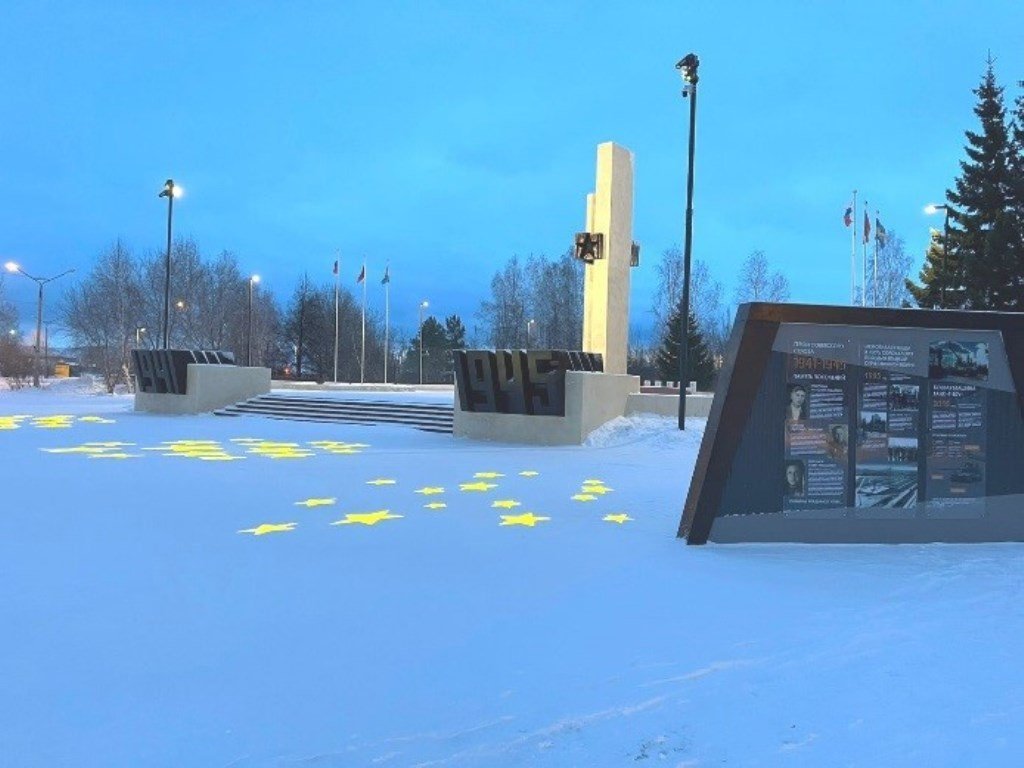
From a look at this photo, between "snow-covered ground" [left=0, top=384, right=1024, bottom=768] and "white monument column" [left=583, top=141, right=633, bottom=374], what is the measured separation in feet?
48.5

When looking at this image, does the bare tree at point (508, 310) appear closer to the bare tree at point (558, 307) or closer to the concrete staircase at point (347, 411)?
the bare tree at point (558, 307)

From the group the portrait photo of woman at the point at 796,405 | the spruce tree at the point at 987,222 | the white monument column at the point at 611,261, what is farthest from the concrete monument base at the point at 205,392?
the spruce tree at the point at 987,222

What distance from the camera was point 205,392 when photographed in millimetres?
27781

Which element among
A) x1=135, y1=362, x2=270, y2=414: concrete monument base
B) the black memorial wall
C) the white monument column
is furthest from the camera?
x1=135, y1=362, x2=270, y2=414: concrete monument base

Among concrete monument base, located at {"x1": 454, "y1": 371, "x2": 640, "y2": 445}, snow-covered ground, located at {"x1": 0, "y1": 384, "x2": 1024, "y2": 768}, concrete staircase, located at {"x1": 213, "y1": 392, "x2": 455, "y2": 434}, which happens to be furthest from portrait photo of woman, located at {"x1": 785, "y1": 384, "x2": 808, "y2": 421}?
concrete staircase, located at {"x1": 213, "y1": 392, "x2": 455, "y2": 434}

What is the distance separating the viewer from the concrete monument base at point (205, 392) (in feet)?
90.5

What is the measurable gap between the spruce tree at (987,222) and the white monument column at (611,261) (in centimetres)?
1918

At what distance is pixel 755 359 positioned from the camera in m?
7.09

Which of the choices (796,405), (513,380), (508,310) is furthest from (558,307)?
(796,405)

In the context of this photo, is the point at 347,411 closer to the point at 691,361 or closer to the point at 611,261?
the point at 611,261

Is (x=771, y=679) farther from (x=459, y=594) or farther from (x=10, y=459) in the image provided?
(x=10, y=459)

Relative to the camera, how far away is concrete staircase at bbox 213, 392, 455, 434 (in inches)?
911

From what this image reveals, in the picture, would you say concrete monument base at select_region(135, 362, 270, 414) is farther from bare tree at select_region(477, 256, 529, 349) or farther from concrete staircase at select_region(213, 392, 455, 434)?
bare tree at select_region(477, 256, 529, 349)

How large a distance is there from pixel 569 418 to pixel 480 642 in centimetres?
1346
